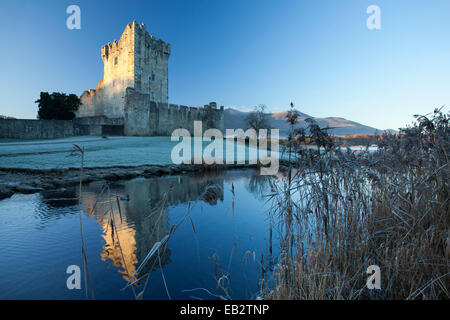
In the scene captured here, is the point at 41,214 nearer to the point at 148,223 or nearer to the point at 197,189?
the point at 148,223

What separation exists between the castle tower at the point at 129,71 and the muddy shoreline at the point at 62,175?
17464 millimetres

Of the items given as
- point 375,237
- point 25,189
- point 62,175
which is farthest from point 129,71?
point 375,237

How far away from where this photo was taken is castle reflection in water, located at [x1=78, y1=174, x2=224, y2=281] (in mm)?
2509

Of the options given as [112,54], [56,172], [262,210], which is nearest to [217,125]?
[112,54]

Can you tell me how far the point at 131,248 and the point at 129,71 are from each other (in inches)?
1040

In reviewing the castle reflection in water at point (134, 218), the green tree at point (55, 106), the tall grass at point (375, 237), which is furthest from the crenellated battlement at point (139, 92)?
the tall grass at point (375, 237)

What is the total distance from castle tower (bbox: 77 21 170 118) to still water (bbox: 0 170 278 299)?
2259cm

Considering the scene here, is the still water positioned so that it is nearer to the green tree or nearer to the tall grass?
the tall grass

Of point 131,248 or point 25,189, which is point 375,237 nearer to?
point 131,248

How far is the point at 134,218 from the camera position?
405 centimetres

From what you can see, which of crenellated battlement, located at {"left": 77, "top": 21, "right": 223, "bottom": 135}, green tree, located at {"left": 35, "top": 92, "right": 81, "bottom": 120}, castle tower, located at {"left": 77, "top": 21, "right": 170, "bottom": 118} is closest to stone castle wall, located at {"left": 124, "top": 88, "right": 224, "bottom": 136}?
crenellated battlement, located at {"left": 77, "top": 21, "right": 223, "bottom": 135}

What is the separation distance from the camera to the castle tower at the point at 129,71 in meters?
25.3

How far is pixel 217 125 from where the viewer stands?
29.9 meters

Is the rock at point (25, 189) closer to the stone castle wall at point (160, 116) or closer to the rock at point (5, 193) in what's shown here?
the rock at point (5, 193)
